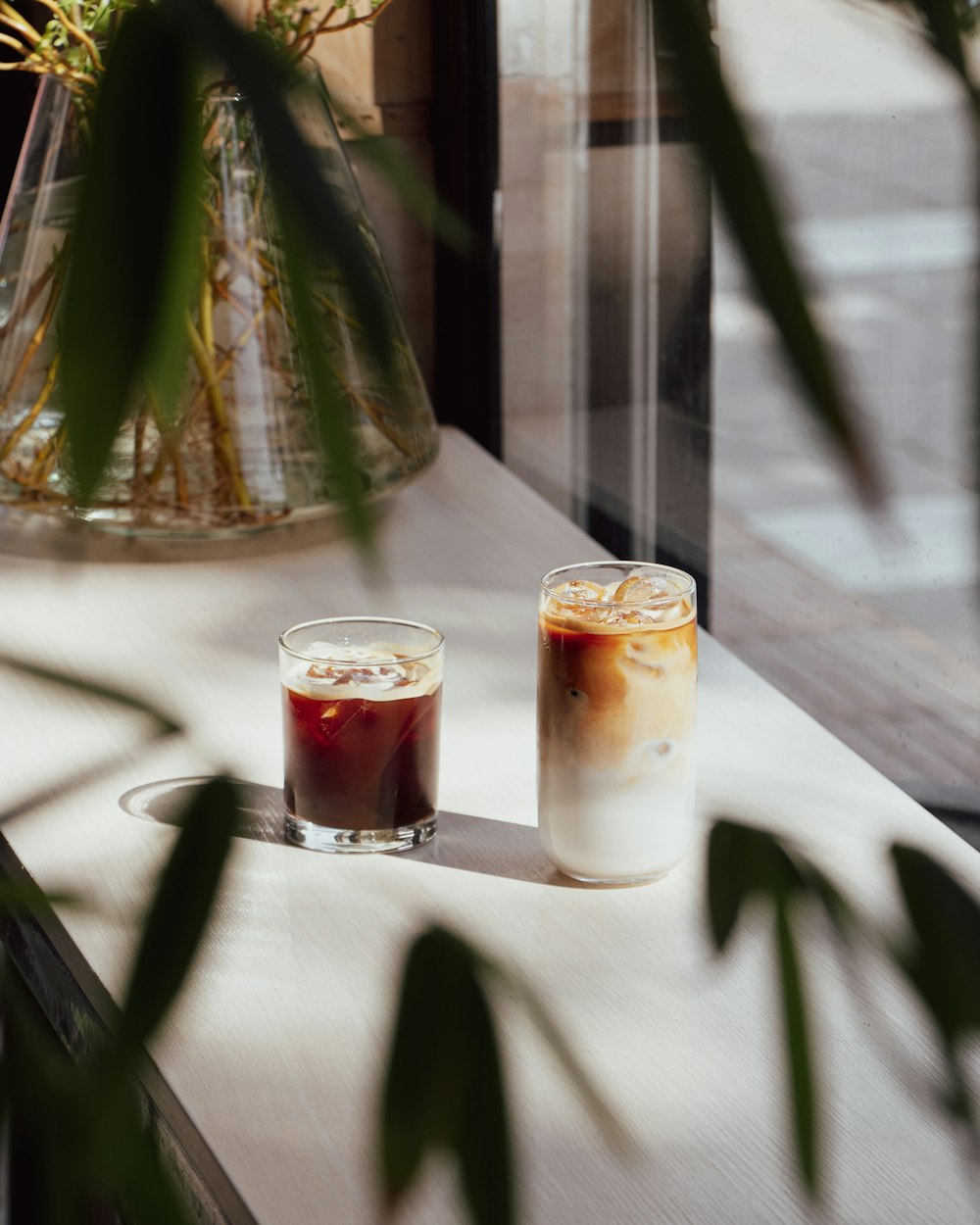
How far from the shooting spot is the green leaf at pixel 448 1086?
265 mm

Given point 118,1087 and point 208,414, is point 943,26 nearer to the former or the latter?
point 118,1087

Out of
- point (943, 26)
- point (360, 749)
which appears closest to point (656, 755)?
point (360, 749)

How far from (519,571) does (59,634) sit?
1.00 ft

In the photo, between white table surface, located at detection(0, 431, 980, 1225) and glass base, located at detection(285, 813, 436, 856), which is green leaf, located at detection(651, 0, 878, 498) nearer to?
white table surface, located at detection(0, 431, 980, 1225)

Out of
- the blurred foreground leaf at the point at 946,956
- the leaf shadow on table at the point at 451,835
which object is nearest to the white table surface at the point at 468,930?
the leaf shadow on table at the point at 451,835

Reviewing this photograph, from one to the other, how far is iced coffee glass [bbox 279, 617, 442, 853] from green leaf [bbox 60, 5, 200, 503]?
1.57 feet

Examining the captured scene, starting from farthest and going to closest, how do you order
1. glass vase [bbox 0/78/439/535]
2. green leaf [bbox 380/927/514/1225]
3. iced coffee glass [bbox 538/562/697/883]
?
1. glass vase [bbox 0/78/439/535]
2. iced coffee glass [bbox 538/562/697/883]
3. green leaf [bbox 380/927/514/1225]

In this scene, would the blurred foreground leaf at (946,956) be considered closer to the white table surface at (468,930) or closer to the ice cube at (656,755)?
the white table surface at (468,930)

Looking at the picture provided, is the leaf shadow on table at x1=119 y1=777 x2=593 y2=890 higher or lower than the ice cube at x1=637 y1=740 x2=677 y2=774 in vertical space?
lower

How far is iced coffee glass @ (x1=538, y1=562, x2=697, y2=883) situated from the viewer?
2.03 feet

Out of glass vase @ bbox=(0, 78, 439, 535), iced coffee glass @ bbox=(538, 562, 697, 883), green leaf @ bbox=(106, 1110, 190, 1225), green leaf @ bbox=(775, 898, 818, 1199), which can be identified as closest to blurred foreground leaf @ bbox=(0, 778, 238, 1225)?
green leaf @ bbox=(106, 1110, 190, 1225)

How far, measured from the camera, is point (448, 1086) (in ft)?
0.95

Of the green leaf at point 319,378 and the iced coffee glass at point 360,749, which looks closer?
the green leaf at point 319,378

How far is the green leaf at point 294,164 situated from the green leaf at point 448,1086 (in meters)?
0.15
